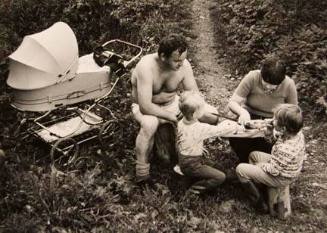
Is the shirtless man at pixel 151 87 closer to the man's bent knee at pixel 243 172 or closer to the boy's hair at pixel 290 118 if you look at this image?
the man's bent knee at pixel 243 172

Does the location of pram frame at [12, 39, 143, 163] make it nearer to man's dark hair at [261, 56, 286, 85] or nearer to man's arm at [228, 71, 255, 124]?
man's arm at [228, 71, 255, 124]

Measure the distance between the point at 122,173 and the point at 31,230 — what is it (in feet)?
4.91

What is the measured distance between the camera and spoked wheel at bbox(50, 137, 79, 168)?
607cm

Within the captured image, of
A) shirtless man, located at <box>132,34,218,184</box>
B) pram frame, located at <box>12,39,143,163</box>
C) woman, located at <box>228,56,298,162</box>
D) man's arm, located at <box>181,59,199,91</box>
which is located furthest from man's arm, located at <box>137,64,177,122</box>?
woman, located at <box>228,56,298,162</box>

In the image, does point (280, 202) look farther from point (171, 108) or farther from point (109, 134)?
point (109, 134)

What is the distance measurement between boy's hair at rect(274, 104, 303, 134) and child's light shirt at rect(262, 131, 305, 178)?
141 mm

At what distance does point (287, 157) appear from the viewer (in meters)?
5.14

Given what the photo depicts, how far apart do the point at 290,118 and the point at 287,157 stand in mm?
444

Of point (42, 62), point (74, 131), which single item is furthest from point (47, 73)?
point (74, 131)

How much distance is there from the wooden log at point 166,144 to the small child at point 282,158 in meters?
1.00

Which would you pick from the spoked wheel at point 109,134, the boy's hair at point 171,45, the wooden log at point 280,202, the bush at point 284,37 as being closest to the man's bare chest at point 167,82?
the boy's hair at point 171,45

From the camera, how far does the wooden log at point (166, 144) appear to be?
609cm

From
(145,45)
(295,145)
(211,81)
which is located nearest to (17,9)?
(145,45)

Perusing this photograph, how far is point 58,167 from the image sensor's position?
20.4ft
